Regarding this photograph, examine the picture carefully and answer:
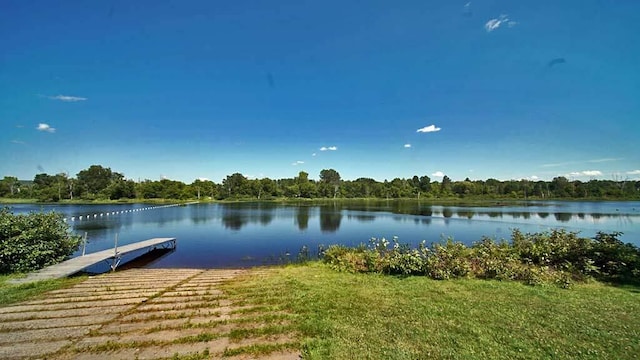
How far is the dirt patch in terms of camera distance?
4641 mm

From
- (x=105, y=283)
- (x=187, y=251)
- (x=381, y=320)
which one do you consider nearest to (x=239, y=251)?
(x=187, y=251)

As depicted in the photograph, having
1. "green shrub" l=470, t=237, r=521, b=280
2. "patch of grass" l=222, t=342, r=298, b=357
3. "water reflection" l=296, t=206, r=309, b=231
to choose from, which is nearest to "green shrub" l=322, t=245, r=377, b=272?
"green shrub" l=470, t=237, r=521, b=280

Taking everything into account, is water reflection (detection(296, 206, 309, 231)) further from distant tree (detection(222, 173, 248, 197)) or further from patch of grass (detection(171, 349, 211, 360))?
distant tree (detection(222, 173, 248, 197))

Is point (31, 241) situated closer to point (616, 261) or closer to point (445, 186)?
point (616, 261)

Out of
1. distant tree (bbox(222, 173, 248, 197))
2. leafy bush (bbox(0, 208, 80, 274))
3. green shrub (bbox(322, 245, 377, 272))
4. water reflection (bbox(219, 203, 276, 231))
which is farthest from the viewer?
distant tree (bbox(222, 173, 248, 197))

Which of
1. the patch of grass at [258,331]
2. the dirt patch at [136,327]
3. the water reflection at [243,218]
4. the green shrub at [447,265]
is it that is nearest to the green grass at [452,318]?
the patch of grass at [258,331]

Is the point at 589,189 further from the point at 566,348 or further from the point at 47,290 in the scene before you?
the point at 47,290

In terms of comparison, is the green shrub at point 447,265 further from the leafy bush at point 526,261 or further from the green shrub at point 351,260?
the green shrub at point 351,260

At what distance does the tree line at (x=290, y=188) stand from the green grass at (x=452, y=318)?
333 feet

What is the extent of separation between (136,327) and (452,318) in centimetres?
637

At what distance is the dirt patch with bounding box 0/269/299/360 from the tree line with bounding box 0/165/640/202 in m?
98.8

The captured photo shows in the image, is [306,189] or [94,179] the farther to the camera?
[306,189]

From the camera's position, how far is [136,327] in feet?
18.2

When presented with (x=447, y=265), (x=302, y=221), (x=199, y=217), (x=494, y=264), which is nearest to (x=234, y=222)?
(x=302, y=221)
